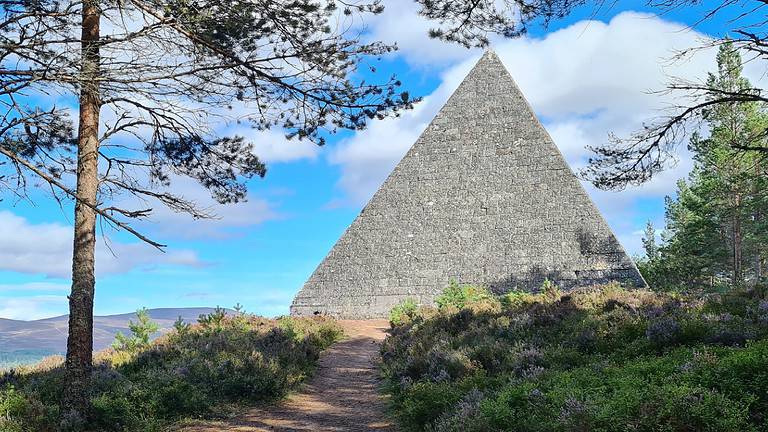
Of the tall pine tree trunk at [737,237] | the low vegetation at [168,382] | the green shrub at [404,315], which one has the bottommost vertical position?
the low vegetation at [168,382]

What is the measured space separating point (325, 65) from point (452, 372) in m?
5.59

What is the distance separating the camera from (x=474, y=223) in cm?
2678

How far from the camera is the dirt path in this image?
9289 mm

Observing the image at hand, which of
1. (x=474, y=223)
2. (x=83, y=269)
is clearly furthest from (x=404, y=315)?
(x=83, y=269)

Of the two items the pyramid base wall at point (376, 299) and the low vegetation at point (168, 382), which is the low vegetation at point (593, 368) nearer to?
the low vegetation at point (168, 382)

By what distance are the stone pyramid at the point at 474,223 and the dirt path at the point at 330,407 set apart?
10.1 m

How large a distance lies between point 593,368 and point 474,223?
19.2m

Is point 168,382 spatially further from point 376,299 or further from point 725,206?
point 725,206

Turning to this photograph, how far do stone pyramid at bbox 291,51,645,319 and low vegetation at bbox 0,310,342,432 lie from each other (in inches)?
455

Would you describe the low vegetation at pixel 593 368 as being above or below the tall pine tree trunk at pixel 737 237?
below

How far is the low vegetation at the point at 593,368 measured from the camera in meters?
5.30

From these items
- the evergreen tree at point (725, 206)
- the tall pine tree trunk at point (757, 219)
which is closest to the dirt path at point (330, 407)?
the evergreen tree at point (725, 206)

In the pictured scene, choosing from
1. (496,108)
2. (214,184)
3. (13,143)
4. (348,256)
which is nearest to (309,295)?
(348,256)

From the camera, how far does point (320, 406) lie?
11008 millimetres
